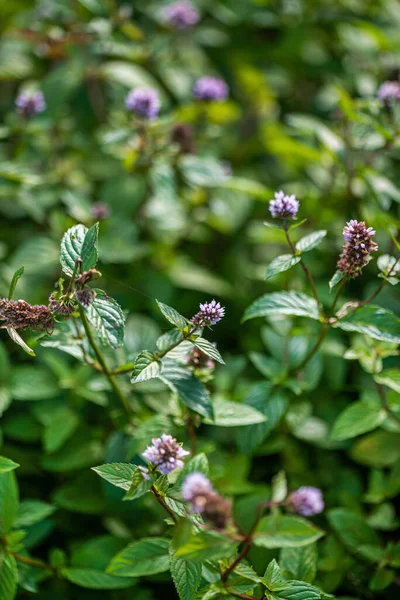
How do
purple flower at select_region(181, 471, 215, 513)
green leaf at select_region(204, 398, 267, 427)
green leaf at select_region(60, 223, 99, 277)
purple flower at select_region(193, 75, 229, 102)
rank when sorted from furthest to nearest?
1. purple flower at select_region(193, 75, 229, 102)
2. green leaf at select_region(204, 398, 267, 427)
3. green leaf at select_region(60, 223, 99, 277)
4. purple flower at select_region(181, 471, 215, 513)

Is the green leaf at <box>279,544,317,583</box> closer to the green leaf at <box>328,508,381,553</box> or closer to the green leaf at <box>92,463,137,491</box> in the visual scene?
the green leaf at <box>328,508,381,553</box>

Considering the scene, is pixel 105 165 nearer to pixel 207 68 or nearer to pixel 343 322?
pixel 207 68

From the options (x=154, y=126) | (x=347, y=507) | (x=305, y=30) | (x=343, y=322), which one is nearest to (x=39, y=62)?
(x=154, y=126)

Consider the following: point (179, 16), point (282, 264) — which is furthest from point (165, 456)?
point (179, 16)

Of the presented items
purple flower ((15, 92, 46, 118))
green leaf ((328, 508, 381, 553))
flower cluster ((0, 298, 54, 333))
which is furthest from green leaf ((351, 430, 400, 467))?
purple flower ((15, 92, 46, 118))

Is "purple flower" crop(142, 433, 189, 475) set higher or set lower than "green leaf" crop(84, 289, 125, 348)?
lower

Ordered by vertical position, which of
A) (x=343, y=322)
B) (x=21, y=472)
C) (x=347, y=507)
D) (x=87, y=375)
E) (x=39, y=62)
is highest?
(x=343, y=322)

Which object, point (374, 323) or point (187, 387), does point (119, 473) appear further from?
point (374, 323)

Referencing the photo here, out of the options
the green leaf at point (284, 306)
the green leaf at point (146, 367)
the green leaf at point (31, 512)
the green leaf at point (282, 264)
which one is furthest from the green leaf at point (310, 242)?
the green leaf at point (31, 512)
